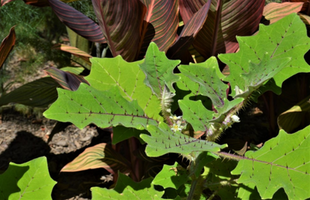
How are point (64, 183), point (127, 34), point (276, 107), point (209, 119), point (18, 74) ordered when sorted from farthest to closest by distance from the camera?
1. point (18, 74)
2. point (276, 107)
3. point (64, 183)
4. point (127, 34)
5. point (209, 119)

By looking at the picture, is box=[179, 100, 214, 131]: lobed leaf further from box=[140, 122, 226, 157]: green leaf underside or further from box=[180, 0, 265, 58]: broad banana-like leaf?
box=[180, 0, 265, 58]: broad banana-like leaf

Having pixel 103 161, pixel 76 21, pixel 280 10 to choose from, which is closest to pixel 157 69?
pixel 76 21

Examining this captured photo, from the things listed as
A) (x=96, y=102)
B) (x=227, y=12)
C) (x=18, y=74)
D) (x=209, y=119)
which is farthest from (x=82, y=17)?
(x=18, y=74)

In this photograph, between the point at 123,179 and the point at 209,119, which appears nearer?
the point at 209,119

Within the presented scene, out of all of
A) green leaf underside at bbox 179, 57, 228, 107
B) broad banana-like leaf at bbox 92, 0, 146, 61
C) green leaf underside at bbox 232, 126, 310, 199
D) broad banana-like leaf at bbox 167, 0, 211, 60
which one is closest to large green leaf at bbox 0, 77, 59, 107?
broad banana-like leaf at bbox 92, 0, 146, 61

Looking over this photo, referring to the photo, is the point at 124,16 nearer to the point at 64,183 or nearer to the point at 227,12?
the point at 227,12
